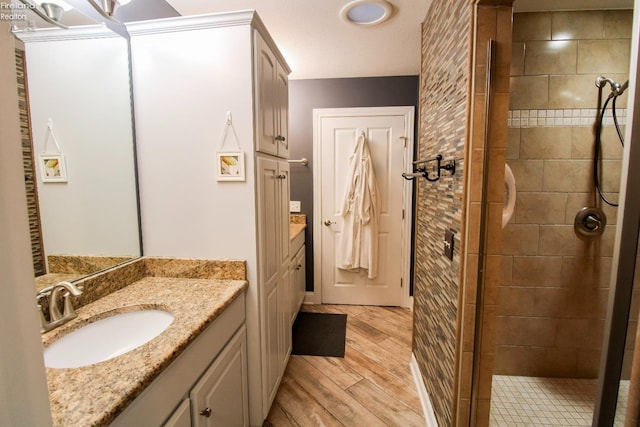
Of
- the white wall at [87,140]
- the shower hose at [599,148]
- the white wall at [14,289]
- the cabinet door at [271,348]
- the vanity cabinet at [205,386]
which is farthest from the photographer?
the shower hose at [599,148]

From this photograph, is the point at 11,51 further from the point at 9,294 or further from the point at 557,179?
the point at 557,179

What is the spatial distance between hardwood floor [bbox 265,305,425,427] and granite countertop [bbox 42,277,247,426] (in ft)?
3.12

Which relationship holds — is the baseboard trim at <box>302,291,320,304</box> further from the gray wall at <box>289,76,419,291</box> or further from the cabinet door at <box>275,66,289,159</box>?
the cabinet door at <box>275,66,289,159</box>

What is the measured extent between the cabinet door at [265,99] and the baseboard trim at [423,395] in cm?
169

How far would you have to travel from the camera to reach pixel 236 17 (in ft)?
4.25

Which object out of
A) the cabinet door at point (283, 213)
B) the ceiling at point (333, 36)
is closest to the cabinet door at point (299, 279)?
the cabinet door at point (283, 213)

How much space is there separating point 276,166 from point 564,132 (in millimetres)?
1737

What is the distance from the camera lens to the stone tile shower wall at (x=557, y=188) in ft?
5.61

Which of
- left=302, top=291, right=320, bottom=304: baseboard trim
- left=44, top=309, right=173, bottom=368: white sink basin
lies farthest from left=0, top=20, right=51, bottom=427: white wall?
left=302, top=291, right=320, bottom=304: baseboard trim

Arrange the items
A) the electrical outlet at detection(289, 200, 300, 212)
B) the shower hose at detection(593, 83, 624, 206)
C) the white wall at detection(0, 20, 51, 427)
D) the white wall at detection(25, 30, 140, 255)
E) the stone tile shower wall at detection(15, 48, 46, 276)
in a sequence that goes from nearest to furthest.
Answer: the white wall at detection(0, 20, 51, 427)
the stone tile shower wall at detection(15, 48, 46, 276)
the white wall at detection(25, 30, 140, 255)
the shower hose at detection(593, 83, 624, 206)
the electrical outlet at detection(289, 200, 300, 212)

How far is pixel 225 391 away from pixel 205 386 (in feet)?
0.65

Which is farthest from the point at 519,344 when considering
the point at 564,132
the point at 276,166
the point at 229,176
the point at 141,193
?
the point at 141,193

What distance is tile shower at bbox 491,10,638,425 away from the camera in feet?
5.60

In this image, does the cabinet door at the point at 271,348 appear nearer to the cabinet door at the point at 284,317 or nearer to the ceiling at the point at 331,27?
the cabinet door at the point at 284,317
